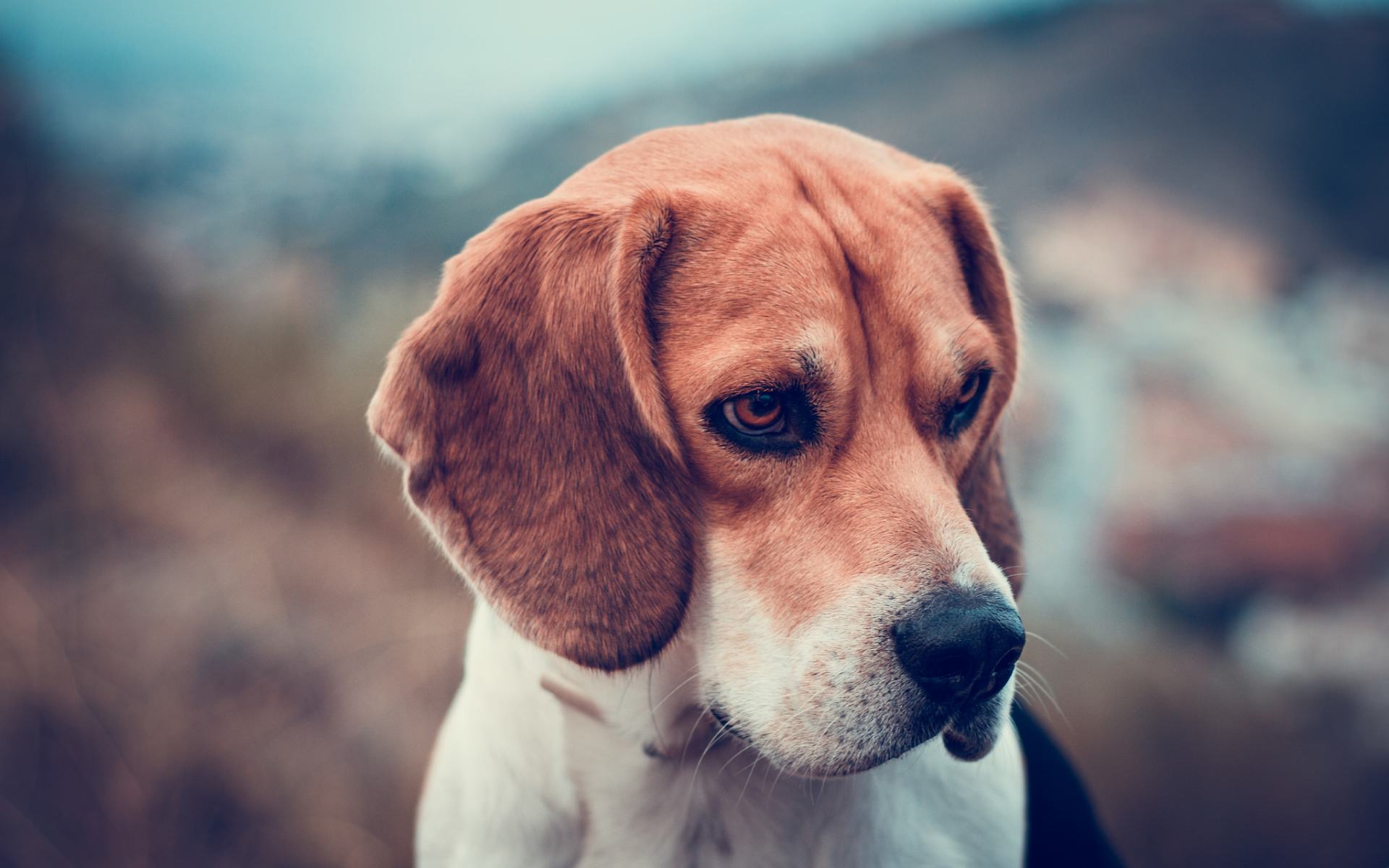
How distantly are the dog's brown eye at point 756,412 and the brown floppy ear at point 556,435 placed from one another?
0.12m

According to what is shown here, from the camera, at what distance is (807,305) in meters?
1.81

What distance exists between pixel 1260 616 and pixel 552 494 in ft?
13.4

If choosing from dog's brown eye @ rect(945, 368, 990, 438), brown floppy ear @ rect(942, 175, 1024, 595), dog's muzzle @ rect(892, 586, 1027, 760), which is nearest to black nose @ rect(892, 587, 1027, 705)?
dog's muzzle @ rect(892, 586, 1027, 760)

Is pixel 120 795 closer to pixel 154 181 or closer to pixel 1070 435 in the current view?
pixel 154 181

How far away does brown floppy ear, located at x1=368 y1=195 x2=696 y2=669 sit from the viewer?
5.99ft

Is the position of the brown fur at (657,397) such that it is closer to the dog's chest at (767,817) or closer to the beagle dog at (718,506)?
the beagle dog at (718,506)


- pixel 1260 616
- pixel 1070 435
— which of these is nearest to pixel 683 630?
pixel 1070 435

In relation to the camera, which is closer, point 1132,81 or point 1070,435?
point 1070,435

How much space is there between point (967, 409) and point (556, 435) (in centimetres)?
89

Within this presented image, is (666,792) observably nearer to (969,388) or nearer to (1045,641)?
(1045,641)

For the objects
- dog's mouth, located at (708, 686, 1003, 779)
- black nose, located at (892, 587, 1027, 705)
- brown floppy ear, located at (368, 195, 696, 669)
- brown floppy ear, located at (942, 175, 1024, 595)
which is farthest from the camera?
brown floppy ear, located at (942, 175, 1024, 595)

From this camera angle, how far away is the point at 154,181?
5230 mm

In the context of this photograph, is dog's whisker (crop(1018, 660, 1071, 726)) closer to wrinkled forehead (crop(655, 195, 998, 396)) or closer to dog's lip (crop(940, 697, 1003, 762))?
dog's lip (crop(940, 697, 1003, 762))

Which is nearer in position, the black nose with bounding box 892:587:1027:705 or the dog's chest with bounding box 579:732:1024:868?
the black nose with bounding box 892:587:1027:705
